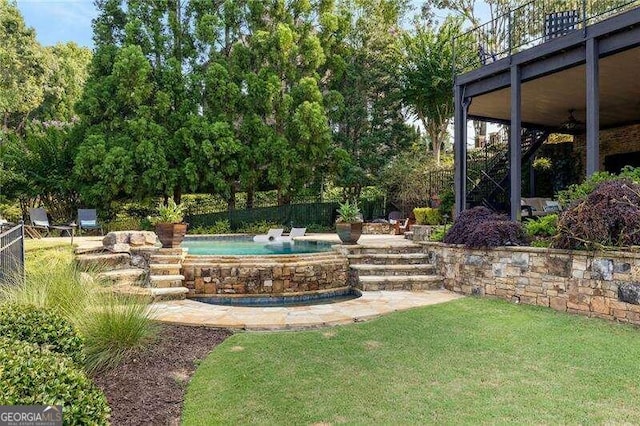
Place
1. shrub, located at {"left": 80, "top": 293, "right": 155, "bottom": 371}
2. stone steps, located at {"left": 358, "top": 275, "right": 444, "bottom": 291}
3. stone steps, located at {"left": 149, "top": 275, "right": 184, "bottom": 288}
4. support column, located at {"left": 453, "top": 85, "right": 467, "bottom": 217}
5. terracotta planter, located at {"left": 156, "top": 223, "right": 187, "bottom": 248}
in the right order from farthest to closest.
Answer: support column, located at {"left": 453, "top": 85, "right": 467, "bottom": 217} → terracotta planter, located at {"left": 156, "top": 223, "right": 187, "bottom": 248} → stone steps, located at {"left": 358, "top": 275, "right": 444, "bottom": 291} → stone steps, located at {"left": 149, "top": 275, "right": 184, "bottom": 288} → shrub, located at {"left": 80, "top": 293, "right": 155, "bottom": 371}

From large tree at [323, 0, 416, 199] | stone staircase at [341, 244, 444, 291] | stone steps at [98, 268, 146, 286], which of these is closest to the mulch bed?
stone steps at [98, 268, 146, 286]

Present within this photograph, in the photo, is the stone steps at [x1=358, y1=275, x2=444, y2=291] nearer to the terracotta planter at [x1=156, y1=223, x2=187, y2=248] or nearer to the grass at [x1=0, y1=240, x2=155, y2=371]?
the terracotta planter at [x1=156, y1=223, x2=187, y2=248]

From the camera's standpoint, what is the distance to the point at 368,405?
3.04 meters

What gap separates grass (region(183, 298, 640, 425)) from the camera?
2.92m

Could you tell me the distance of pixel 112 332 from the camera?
13.0 ft

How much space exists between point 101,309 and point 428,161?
14.3 meters

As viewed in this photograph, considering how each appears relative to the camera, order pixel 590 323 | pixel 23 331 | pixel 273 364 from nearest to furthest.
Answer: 1. pixel 23 331
2. pixel 273 364
3. pixel 590 323

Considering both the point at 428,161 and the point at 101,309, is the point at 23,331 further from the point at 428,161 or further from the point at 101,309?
the point at 428,161

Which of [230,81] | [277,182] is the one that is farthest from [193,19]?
[277,182]

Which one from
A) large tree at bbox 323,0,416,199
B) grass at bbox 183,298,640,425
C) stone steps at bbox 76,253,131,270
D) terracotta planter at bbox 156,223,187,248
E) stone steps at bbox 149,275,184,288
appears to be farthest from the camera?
large tree at bbox 323,0,416,199

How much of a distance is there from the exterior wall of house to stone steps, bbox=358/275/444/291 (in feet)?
26.7

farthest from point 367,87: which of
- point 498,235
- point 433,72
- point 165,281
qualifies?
point 165,281

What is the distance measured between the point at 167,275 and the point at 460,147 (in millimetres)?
6312

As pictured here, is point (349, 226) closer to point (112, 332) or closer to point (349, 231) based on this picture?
point (349, 231)
